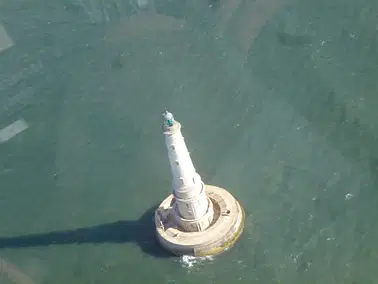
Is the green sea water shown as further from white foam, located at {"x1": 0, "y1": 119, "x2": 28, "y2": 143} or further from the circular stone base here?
the circular stone base

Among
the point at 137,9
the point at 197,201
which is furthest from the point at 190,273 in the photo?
the point at 137,9

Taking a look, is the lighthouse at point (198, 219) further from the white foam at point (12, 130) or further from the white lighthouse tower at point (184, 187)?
the white foam at point (12, 130)

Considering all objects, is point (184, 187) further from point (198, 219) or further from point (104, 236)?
point (104, 236)

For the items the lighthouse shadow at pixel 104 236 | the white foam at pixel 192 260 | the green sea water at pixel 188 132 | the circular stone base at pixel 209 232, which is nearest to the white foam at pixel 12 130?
the green sea water at pixel 188 132

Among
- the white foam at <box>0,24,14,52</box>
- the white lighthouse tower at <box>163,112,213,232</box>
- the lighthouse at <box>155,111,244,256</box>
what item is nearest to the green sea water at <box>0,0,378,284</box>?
the white foam at <box>0,24,14,52</box>

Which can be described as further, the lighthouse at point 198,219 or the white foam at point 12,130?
the white foam at point 12,130

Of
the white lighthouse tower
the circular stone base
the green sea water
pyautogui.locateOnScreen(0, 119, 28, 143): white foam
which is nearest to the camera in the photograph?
the white lighthouse tower

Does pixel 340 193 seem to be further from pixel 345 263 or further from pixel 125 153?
pixel 125 153
